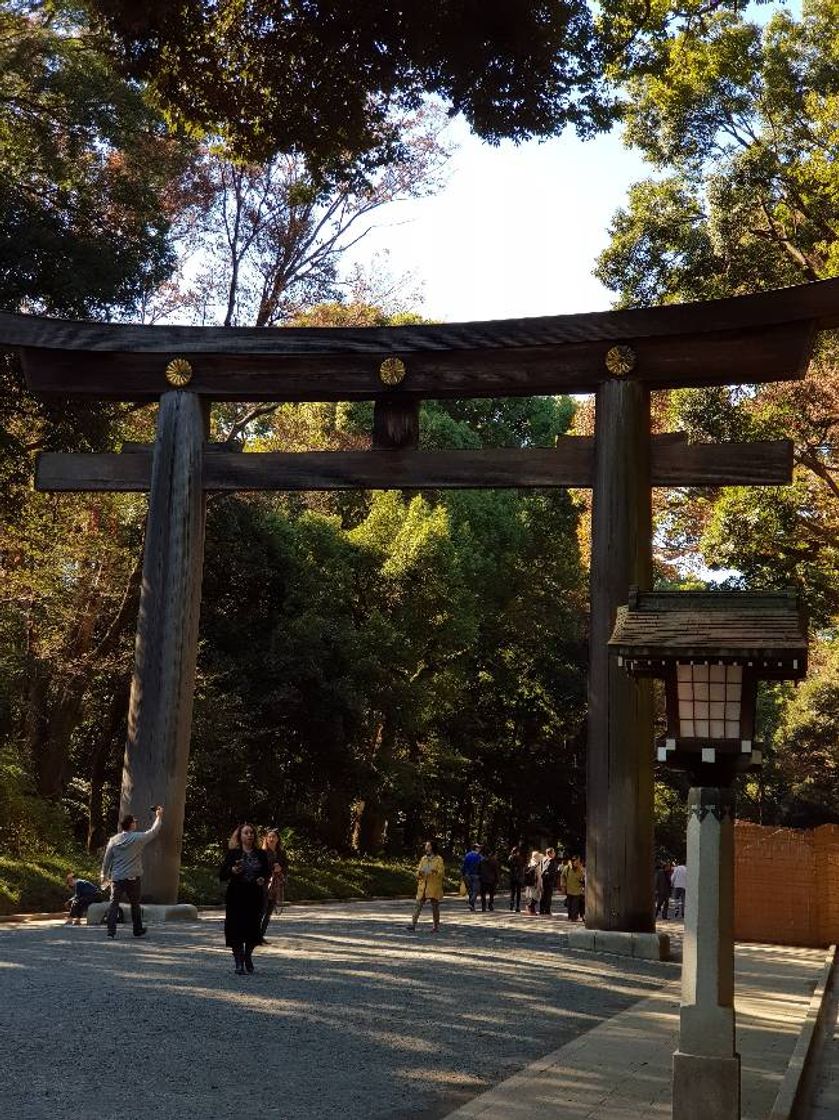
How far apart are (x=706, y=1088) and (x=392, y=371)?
1105 centimetres

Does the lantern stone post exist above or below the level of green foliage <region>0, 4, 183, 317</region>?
below

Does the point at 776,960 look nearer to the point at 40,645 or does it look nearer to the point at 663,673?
the point at 663,673

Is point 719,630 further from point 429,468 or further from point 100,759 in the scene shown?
point 100,759

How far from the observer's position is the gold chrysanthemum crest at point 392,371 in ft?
55.2

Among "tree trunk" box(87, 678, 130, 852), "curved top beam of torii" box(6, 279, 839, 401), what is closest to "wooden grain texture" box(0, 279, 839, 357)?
"curved top beam of torii" box(6, 279, 839, 401)

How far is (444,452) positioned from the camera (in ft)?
54.6

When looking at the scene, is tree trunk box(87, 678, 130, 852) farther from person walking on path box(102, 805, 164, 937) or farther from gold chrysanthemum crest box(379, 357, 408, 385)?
person walking on path box(102, 805, 164, 937)

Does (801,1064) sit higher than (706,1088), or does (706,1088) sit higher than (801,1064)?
(706,1088)

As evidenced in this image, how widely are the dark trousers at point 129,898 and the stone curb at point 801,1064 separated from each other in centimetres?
701

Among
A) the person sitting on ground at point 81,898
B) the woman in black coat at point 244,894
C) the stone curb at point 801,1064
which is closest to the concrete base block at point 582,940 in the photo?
the stone curb at point 801,1064

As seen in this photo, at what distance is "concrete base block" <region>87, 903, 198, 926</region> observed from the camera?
621 inches

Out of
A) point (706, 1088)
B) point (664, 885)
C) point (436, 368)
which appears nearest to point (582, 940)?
point (436, 368)

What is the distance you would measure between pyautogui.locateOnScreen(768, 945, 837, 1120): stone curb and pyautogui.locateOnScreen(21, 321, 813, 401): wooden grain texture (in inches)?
288

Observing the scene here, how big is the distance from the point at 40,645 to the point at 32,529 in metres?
3.45
